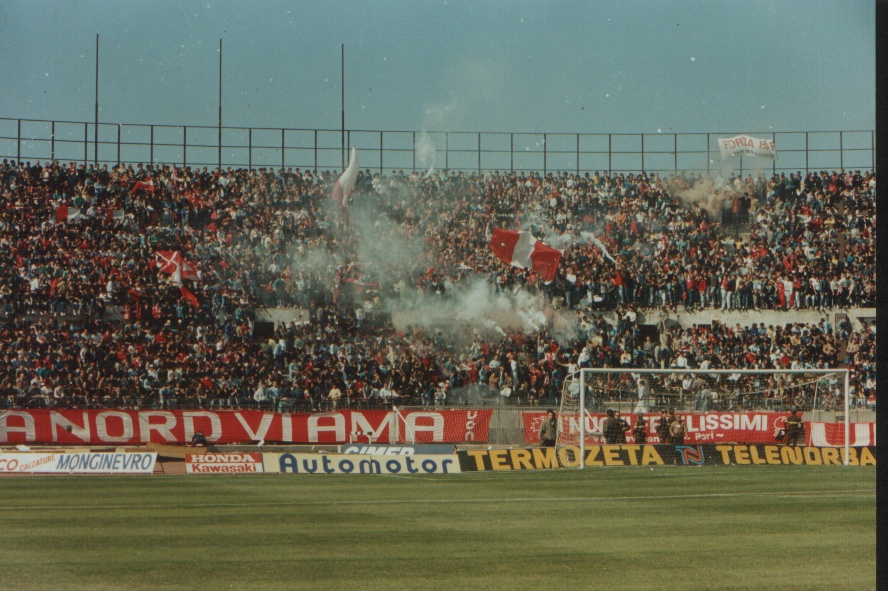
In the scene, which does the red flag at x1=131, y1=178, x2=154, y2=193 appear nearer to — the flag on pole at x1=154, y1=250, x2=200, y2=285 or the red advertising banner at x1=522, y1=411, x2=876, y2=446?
the flag on pole at x1=154, y1=250, x2=200, y2=285

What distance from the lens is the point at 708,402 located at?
31.1 m

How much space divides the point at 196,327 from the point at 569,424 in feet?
43.9

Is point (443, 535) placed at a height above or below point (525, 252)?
below

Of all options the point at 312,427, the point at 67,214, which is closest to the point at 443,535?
the point at 312,427

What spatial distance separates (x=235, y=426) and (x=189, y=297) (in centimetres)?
620

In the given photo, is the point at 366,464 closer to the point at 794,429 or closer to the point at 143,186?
the point at 794,429

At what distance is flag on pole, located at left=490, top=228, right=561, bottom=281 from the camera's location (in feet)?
123

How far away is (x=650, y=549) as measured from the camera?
1117cm

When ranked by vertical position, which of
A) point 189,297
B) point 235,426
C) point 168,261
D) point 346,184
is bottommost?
point 235,426

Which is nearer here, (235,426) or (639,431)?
(639,431)

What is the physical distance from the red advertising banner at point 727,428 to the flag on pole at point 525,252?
783 cm

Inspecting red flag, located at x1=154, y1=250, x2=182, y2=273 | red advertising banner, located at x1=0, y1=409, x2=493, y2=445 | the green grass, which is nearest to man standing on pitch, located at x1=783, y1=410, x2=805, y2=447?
the green grass

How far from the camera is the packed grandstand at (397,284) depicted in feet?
108

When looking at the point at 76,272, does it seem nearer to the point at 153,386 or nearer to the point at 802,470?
the point at 153,386
